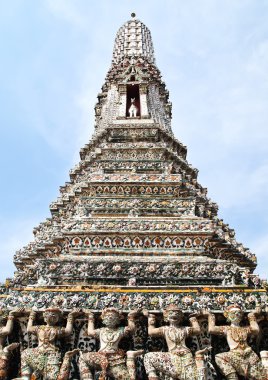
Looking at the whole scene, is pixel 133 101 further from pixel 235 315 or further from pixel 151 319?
pixel 235 315

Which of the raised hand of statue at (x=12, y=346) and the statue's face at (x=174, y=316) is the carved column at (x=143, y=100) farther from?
the raised hand of statue at (x=12, y=346)

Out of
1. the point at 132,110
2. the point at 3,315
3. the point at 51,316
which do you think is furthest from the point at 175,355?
the point at 132,110

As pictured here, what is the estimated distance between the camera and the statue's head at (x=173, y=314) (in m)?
7.29

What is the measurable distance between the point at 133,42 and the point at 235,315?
20.0 meters

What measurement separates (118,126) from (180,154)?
2670mm

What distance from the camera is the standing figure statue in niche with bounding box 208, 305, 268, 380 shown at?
6.78m

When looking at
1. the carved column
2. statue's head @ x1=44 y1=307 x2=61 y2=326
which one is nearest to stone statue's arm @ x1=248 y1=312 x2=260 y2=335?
statue's head @ x1=44 y1=307 x2=61 y2=326

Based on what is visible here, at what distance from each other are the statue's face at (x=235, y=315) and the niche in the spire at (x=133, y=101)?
12169mm

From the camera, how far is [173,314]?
7.28 meters

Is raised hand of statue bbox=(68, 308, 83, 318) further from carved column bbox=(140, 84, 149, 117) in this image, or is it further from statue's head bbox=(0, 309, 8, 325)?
carved column bbox=(140, 84, 149, 117)

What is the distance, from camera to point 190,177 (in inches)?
645

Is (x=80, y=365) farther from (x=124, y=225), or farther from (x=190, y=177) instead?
(x=190, y=177)

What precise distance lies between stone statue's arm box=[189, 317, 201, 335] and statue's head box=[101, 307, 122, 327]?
1138mm

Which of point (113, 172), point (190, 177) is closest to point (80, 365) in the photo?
point (113, 172)
